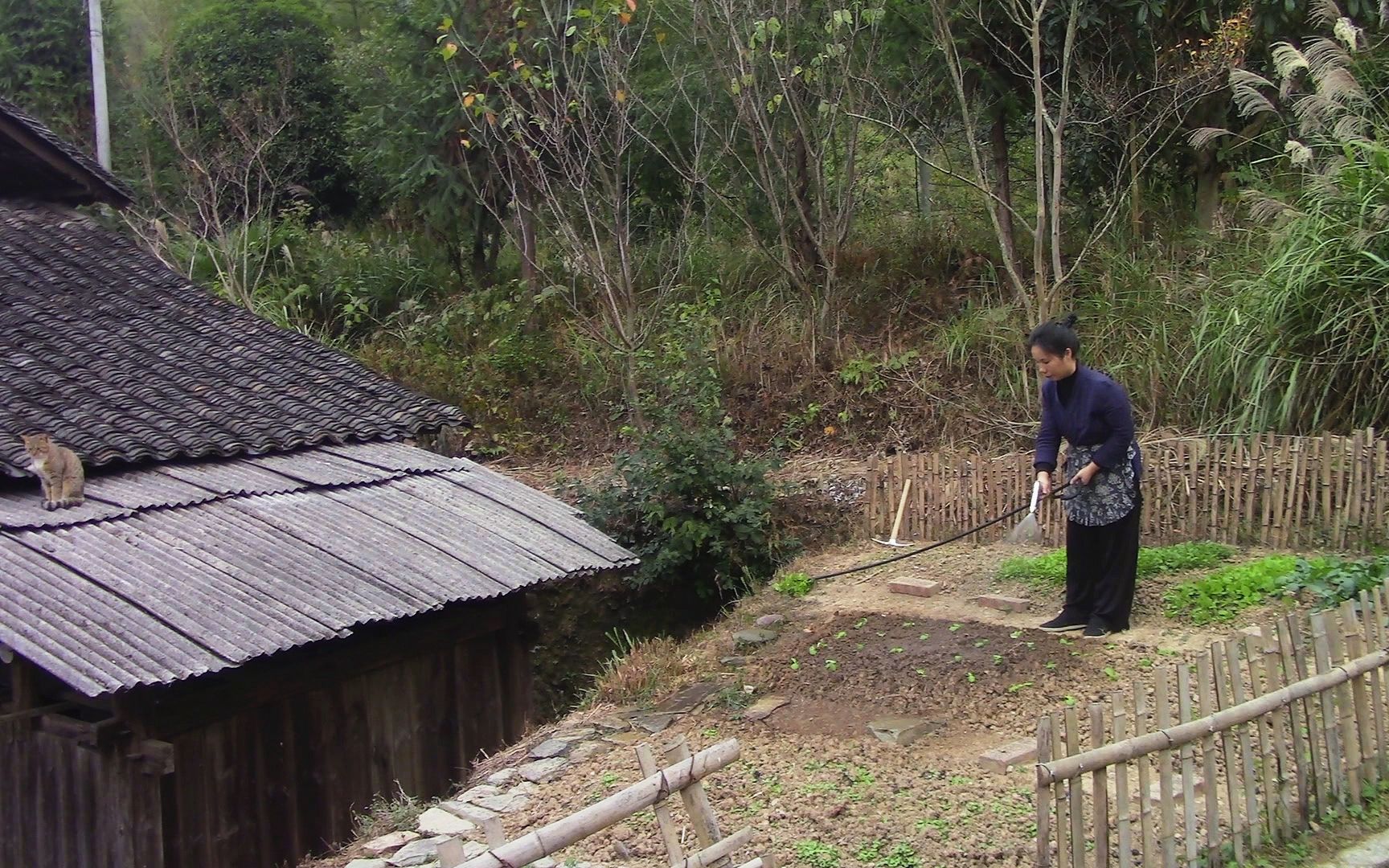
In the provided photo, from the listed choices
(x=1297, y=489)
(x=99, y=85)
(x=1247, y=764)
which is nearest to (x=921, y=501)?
(x=1297, y=489)

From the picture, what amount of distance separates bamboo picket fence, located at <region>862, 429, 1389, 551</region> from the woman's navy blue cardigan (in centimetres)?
217

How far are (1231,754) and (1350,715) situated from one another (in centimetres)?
79

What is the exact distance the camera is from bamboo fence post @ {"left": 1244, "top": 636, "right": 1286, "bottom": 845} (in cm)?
429

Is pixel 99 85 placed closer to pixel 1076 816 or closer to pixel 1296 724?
pixel 1076 816

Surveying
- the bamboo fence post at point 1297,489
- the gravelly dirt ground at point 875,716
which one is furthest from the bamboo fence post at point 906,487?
the bamboo fence post at point 1297,489

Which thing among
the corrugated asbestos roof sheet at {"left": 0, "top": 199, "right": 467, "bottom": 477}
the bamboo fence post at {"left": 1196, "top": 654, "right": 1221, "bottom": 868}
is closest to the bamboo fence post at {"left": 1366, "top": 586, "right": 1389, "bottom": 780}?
the bamboo fence post at {"left": 1196, "top": 654, "right": 1221, "bottom": 868}

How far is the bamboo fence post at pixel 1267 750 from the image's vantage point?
4285 mm

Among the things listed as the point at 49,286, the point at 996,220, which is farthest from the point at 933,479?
the point at 49,286

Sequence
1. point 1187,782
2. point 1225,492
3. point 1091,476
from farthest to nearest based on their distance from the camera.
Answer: point 1225,492 < point 1091,476 < point 1187,782

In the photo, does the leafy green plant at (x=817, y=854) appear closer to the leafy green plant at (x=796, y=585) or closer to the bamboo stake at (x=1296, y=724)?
the bamboo stake at (x=1296, y=724)

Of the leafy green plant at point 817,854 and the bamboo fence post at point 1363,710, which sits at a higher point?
the bamboo fence post at point 1363,710

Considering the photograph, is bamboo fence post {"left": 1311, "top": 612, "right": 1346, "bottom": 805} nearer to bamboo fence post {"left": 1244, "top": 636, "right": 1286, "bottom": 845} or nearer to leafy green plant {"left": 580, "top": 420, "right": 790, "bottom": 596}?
bamboo fence post {"left": 1244, "top": 636, "right": 1286, "bottom": 845}

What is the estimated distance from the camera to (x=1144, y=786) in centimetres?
399

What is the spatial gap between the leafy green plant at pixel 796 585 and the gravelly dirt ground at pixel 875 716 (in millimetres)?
454
